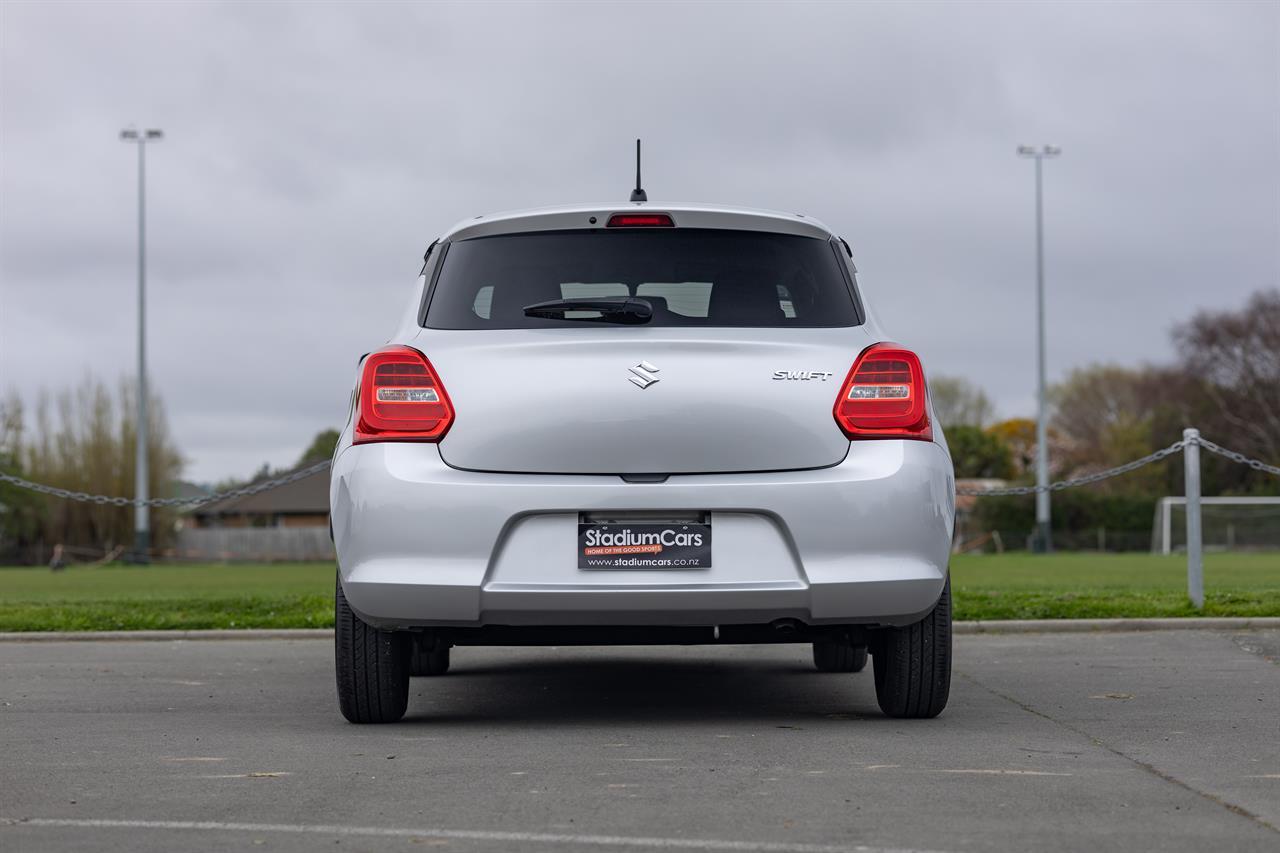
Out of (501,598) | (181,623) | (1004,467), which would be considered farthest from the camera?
(1004,467)

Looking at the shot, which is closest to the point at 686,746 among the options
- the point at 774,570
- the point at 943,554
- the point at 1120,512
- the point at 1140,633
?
the point at 774,570

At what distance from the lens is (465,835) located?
408 centimetres

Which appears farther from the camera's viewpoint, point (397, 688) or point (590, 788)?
point (397, 688)

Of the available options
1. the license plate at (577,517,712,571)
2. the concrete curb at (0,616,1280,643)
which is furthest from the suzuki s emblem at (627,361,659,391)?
the concrete curb at (0,616,1280,643)

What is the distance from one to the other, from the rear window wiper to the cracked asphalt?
1466 mm

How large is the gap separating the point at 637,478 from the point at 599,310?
2.12 ft

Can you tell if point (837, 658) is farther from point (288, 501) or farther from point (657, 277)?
point (288, 501)

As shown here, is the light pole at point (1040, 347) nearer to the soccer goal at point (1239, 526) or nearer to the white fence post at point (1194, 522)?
the soccer goal at point (1239, 526)

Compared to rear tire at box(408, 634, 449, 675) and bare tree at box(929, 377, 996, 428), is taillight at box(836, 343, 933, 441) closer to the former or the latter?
rear tire at box(408, 634, 449, 675)

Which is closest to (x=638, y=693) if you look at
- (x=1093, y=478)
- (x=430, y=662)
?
(x=430, y=662)

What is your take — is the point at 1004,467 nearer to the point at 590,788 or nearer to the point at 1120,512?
the point at 1120,512

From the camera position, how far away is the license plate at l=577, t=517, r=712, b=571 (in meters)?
5.56

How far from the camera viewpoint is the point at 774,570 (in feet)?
18.3

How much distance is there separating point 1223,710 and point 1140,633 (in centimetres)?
394
